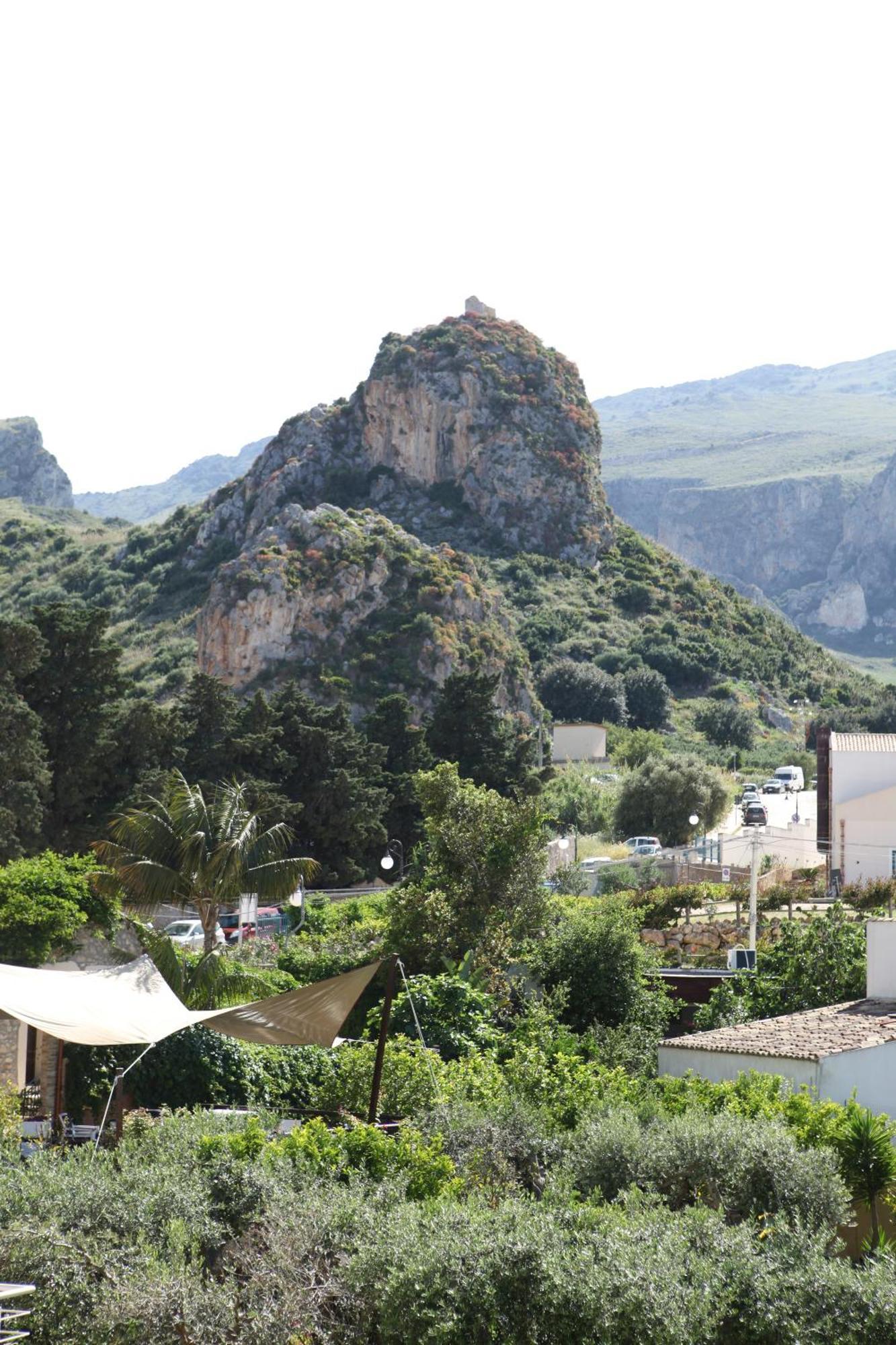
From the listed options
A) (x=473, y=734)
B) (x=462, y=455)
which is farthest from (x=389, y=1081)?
(x=462, y=455)

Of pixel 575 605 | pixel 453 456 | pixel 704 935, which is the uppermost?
pixel 453 456

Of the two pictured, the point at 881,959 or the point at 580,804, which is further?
the point at 580,804

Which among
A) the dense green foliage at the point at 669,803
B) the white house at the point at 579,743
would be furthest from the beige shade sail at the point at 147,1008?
the white house at the point at 579,743

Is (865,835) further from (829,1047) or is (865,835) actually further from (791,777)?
(791,777)

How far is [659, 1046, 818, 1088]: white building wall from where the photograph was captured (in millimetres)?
18344

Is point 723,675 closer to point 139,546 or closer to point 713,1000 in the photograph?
point 139,546

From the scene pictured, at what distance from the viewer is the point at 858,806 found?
46688mm

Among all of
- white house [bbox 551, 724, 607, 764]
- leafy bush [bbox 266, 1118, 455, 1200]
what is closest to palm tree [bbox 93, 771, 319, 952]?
leafy bush [bbox 266, 1118, 455, 1200]

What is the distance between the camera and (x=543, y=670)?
9894cm

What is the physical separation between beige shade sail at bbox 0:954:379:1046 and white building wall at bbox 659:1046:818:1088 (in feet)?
15.1

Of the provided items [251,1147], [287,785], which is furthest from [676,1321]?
[287,785]

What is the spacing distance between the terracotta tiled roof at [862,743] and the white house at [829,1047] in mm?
26387

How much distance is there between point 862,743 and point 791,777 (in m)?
28.5

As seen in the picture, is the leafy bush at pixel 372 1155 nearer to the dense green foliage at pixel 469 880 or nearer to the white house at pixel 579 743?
the dense green foliage at pixel 469 880
